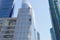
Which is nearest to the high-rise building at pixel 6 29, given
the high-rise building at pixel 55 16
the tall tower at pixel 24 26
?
the tall tower at pixel 24 26

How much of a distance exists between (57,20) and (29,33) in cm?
1306

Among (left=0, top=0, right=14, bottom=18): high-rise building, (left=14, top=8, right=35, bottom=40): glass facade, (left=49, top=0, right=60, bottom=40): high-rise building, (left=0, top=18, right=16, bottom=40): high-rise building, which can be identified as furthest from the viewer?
(left=0, top=0, right=14, bottom=18): high-rise building

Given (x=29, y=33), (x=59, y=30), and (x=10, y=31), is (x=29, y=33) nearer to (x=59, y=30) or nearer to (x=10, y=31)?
(x=10, y=31)

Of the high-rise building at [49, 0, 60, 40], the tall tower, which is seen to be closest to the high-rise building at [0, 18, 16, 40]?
the tall tower

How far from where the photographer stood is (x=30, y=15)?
4612cm

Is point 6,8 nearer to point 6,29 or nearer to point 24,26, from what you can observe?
point 6,29

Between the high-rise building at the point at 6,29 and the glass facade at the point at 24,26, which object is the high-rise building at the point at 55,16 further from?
the high-rise building at the point at 6,29

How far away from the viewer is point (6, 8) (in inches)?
2635

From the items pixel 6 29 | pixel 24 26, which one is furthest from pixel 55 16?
pixel 6 29

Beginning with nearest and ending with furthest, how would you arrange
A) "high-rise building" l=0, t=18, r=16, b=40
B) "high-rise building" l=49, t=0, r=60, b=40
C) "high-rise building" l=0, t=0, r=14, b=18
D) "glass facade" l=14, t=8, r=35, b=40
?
"glass facade" l=14, t=8, r=35, b=40 < "high-rise building" l=0, t=18, r=16, b=40 < "high-rise building" l=49, t=0, r=60, b=40 < "high-rise building" l=0, t=0, r=14, b=18

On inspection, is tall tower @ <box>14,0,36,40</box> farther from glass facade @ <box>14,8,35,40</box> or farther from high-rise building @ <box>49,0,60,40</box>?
high-rise building @ <box>49,0,60,40</box>

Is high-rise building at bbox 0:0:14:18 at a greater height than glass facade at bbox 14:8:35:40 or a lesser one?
greater

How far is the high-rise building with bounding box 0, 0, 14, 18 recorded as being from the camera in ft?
210

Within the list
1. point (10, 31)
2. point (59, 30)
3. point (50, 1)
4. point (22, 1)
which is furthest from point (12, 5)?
point (59, 30)
